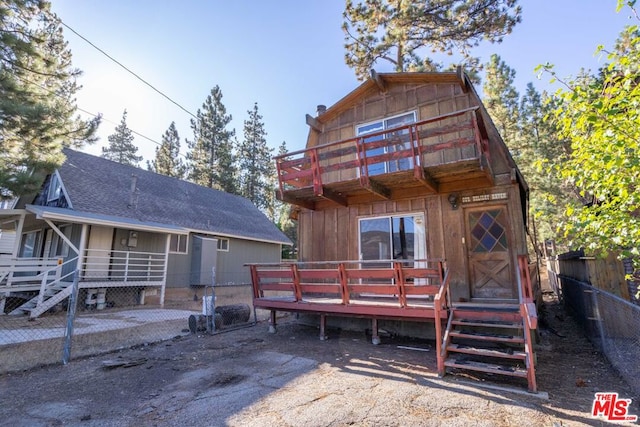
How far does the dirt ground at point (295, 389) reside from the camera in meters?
3.42

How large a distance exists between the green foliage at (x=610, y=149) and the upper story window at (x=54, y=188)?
52.3 ft

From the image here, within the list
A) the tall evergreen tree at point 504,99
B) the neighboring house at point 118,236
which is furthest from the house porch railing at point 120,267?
the tall evergreen tree at point 504,99

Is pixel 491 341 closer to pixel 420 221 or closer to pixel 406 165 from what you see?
pixel 420 221

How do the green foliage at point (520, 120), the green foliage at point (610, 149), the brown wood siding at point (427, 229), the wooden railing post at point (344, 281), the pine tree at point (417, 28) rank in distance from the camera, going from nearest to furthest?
1. the green foliage at point (610, 149)
2. the wooden railing post at point (344, 281)
3. the brown wood siding at point (427, 229)
4. the pine tree at point (417, 28)
5. the green foliage at point (520, 120)

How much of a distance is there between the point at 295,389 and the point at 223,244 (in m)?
13.5

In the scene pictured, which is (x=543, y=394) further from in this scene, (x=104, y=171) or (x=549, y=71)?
(x=104, y=171)

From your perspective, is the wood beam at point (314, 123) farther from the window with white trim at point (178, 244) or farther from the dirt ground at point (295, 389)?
the window with white trim at point (178, 244)

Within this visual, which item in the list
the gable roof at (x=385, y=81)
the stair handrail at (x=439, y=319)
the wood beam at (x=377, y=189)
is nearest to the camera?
the stair handrail at (x=439, y=319)

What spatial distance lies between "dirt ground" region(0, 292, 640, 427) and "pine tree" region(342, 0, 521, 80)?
13.5 meters

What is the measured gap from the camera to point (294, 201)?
8.67 meters

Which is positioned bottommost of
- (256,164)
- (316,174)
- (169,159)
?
(316,174)

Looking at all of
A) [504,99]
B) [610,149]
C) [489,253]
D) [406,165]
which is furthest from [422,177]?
Result: [504,99]

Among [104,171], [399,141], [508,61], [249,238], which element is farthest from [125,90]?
[508,61]

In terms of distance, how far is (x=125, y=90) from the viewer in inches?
457
